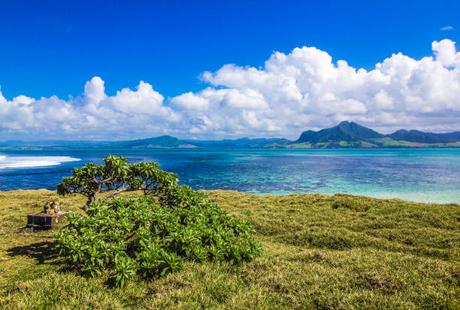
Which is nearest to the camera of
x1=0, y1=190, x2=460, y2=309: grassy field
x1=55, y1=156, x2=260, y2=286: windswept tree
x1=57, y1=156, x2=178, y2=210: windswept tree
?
x1=0, y1=190, x2=460, y2=309: grassy field

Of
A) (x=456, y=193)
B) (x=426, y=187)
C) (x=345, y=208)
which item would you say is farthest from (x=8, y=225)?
(x=426, y=187)

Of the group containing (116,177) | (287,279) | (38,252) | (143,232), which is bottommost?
(38,252)

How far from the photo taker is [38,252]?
15281 millimetres

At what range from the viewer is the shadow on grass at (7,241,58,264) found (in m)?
14.3

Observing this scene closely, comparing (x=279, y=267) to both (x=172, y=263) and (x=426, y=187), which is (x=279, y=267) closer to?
(x=172, y=263)

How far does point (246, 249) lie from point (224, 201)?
21.8 m

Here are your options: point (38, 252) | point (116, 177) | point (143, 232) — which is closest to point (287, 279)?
point (143, 232)

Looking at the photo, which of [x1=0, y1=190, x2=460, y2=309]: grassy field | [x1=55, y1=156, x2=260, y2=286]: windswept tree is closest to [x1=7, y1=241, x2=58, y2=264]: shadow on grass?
[x1=0, y1=190, x2=460, y2=309]: grassy field

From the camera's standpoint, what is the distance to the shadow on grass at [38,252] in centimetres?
1425

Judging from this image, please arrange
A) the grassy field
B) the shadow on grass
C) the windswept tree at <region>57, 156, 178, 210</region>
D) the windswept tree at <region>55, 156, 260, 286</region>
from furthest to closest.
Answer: the windswept tree at <region>57, 156, 178, 210</region> → the shadow on grass → the windswept tree at <region>55, 156, 260, 286</region> → the grassy field

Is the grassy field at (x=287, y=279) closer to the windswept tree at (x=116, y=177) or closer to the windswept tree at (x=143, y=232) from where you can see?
the windswept tree at (x=143, y=232)

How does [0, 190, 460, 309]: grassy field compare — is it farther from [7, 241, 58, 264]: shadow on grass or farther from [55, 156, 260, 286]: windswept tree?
[55, 156, 260, 286]: windswept tree

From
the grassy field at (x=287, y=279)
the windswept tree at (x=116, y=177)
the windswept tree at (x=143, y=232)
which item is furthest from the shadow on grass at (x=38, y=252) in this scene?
the windswept tree at (x=116, y=177)

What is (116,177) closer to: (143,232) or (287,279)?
(143,232)
